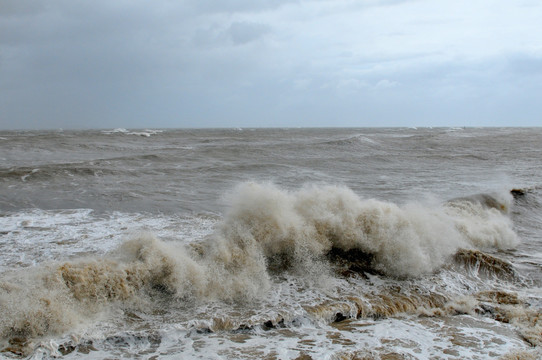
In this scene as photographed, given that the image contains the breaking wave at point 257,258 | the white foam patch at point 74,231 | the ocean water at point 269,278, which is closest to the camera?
the ocean water at point 269,278

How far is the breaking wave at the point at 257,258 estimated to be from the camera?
171 inches

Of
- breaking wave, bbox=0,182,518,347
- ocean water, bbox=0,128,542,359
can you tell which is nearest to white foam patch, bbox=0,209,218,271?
ocean water, bbox=0,128,542,359

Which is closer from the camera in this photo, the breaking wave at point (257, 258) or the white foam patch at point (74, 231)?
the breaking wave at point (257, 258)

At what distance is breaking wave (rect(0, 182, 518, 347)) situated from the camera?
14.2 ft

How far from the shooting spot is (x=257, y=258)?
5633 mm

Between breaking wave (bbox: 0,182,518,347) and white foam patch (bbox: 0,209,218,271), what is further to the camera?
white foam patch (bbox: 0,209,218,271)

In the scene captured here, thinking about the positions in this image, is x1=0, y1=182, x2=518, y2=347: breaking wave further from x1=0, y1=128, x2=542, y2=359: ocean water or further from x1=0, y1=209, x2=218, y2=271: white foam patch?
x1=0, y1=209, x2=218, y2=271: white foam patch

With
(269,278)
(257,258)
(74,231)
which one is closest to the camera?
(269,278)

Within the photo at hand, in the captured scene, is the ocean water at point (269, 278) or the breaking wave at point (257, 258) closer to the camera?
the ocean water at point (269, 278)

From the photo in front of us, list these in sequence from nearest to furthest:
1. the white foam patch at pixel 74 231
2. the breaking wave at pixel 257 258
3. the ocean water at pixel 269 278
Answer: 1. the ocean water at pixel 269 278
2. the breaking wave at pixel 257 258
3. the white foam patch at pixel 74 231

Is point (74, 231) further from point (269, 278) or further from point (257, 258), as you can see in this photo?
point (269, 278)

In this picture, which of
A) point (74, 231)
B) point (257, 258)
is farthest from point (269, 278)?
point (74, 231)

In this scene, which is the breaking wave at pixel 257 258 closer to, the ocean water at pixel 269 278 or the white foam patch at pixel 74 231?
the ocean water at pixel 269 278

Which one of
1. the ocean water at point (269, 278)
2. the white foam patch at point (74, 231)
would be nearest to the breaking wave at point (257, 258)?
the ocean water at point (269, 278)
